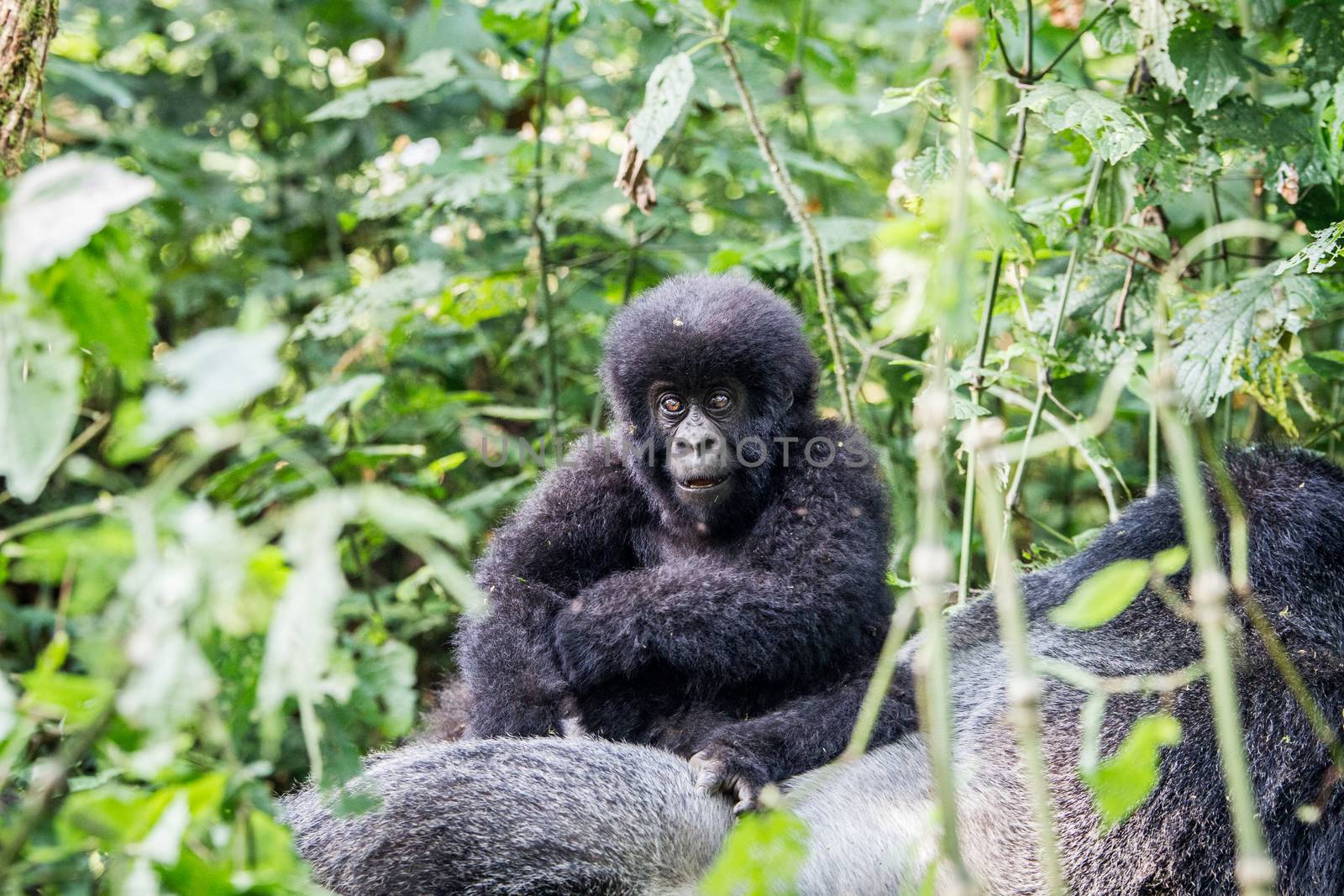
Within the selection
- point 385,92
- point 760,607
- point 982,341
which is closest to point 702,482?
point 760,607

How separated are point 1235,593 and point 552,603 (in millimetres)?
1410

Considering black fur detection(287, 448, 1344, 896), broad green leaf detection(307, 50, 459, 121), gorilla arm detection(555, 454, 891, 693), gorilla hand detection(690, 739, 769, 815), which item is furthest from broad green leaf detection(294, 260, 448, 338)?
→ gorilla hand detection(690, 739, 769, 815)

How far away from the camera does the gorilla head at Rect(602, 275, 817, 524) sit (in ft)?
8.94

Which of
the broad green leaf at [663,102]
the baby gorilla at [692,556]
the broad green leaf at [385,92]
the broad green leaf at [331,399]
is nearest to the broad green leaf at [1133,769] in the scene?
the baby gorilla at [692,556]

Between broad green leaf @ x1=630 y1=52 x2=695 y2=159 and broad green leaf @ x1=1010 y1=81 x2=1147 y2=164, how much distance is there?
801 millimetres

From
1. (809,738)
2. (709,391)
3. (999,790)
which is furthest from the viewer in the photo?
(709,391)

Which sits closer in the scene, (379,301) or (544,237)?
(379,301)

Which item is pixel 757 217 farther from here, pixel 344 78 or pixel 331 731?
pixel 331 731

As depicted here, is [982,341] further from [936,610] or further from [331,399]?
[936,610]

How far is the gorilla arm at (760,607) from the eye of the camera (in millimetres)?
2525

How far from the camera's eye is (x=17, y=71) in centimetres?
242

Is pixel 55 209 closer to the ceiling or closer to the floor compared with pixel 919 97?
closer to the floor

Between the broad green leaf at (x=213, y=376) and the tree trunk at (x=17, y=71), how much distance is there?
155cm

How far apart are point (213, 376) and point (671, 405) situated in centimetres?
174
